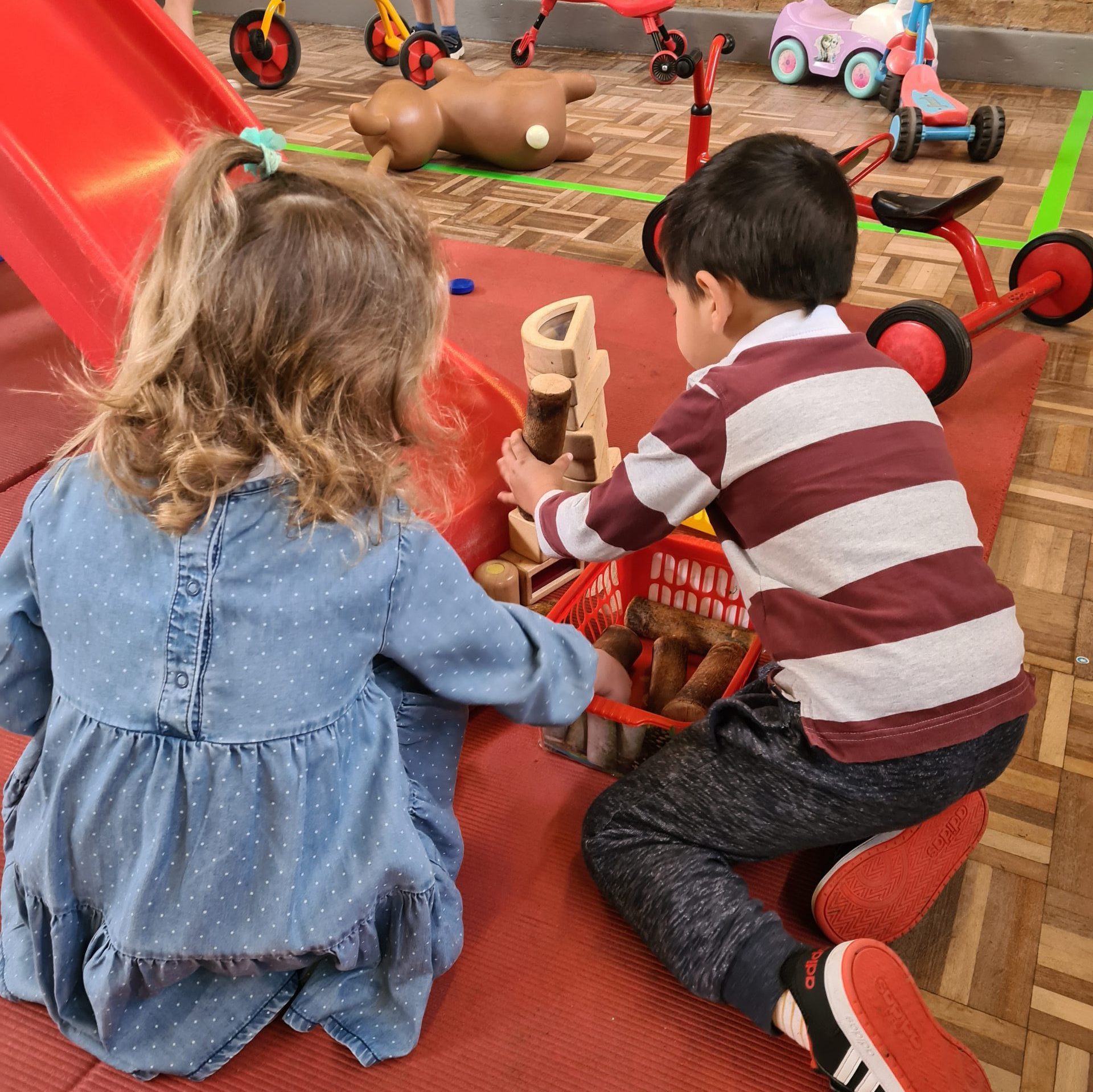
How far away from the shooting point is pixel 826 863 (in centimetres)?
99

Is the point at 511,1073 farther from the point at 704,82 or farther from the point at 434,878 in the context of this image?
the point at 704,82

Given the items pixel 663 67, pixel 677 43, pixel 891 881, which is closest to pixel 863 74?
pixel 677 43

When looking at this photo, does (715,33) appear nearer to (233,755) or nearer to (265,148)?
(265,148)

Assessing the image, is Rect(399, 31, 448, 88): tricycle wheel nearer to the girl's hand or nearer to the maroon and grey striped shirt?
the girl's hand

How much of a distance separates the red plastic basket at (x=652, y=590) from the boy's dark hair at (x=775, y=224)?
1.16 feet

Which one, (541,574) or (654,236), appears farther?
(654,236)

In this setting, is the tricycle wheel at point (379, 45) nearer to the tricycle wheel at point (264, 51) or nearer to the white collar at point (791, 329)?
the tricycle wheel at point (264, 51)

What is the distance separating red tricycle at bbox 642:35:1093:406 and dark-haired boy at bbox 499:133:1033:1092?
68 cm

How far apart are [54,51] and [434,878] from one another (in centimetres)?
Result: 152

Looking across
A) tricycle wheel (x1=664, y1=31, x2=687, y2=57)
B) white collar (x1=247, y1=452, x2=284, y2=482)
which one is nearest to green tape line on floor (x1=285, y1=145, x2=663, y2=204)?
tricycle wheel (x1=664, y1=31, x2=687, y2=57)

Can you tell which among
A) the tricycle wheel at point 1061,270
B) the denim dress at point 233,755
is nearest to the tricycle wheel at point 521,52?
the tricycle wheel at point 1061,270

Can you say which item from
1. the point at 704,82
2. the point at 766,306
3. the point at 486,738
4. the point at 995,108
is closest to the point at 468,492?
the point at 486,738

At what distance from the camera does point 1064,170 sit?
268 cm

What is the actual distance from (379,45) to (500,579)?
320 cm
